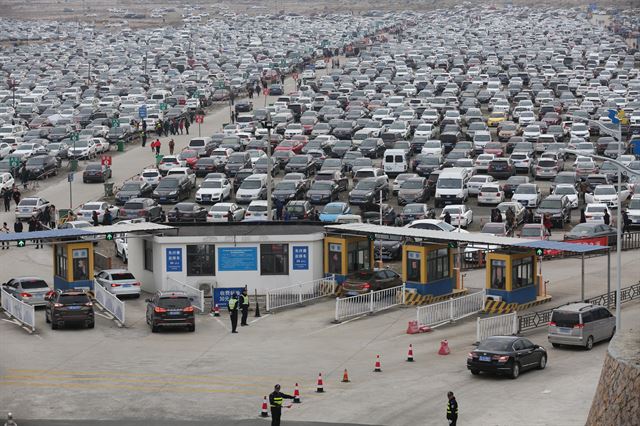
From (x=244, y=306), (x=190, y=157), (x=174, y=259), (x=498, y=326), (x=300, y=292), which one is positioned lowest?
(x=498, y=326)

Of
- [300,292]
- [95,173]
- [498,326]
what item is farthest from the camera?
[95,173]

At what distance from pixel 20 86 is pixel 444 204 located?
262 ft

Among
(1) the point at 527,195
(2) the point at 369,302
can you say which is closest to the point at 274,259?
(2) the point at 369,302

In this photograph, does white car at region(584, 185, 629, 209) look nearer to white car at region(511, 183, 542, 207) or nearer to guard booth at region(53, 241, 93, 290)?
white car at region(511, 183, 542, 207)

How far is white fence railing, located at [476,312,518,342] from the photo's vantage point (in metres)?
45.7

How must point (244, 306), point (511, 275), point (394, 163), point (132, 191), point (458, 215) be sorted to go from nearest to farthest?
1. point (244, 306)
2. point (511, 275)
3. point (458, 215)
4. point (132, 191)
5. point (394, 163)

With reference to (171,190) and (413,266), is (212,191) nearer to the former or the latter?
(171,190)

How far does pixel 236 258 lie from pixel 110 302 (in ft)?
17.6

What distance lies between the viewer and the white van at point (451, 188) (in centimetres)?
7362

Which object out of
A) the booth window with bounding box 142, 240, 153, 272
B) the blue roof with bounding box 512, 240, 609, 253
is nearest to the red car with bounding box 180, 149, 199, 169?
the booth window with bounding box 142, 240, 153, 272

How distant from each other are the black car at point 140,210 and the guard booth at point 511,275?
23.1m

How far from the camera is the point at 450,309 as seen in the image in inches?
1913

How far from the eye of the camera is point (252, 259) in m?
53.8

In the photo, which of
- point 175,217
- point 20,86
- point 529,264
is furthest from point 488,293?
point 20,86
